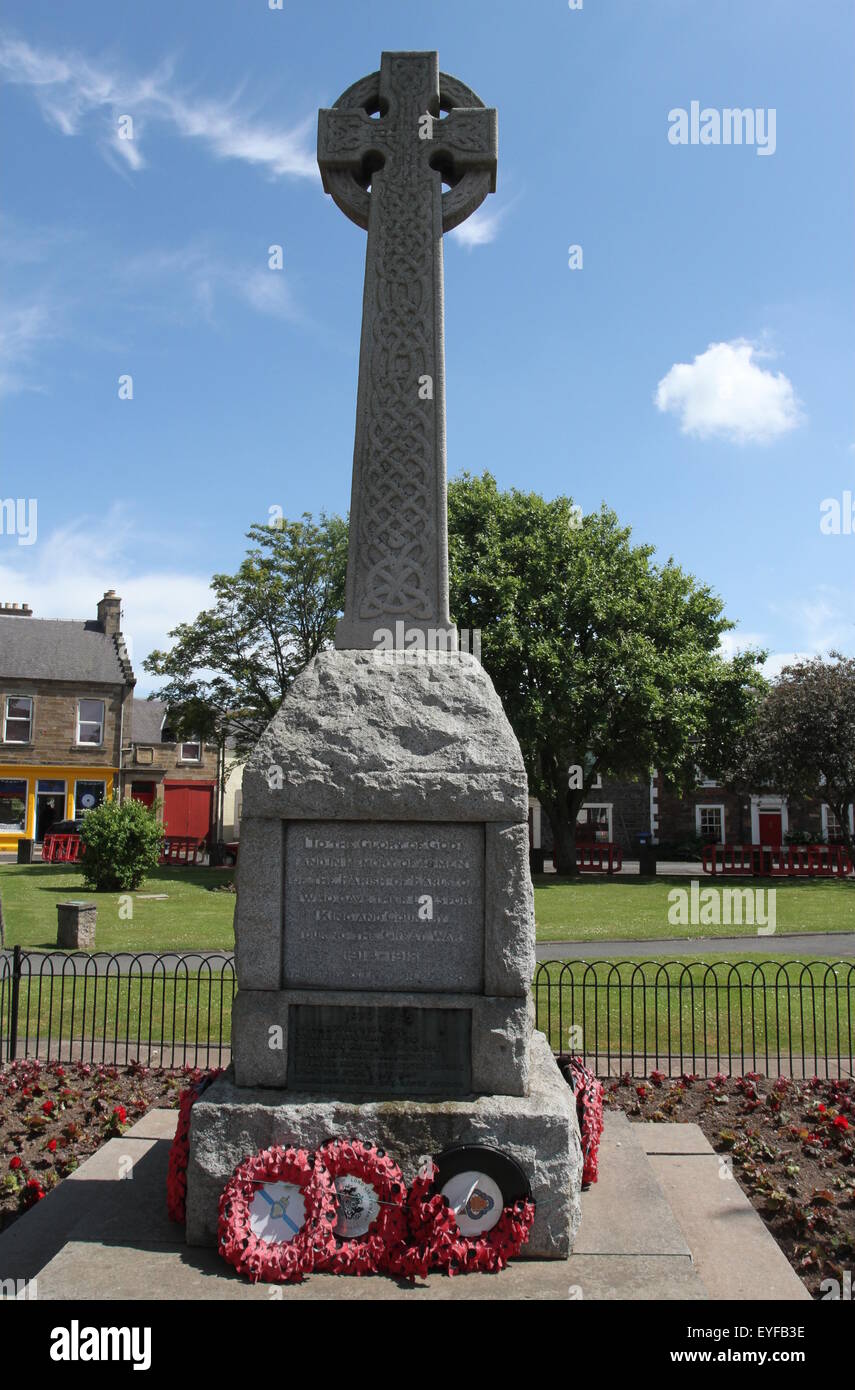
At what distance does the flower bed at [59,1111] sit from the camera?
5.95m

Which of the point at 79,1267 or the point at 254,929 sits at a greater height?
the point at 254,929

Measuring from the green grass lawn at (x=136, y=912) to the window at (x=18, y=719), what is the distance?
39.4 feet

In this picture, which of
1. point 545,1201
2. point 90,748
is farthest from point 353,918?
point 90,748

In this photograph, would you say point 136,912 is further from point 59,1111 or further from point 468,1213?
point 468,1213

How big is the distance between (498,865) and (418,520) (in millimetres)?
1973

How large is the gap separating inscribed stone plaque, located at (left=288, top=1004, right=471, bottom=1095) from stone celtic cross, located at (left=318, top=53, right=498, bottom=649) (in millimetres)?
1912

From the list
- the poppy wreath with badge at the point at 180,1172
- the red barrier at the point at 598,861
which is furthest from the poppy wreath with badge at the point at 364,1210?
the red barrier at the point at 598,861

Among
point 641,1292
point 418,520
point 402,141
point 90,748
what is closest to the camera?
point 641,1292

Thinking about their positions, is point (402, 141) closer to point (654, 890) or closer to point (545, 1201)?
point (545, 1201)

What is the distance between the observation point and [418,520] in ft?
17.7

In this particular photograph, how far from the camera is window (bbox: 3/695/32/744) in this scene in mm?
38656

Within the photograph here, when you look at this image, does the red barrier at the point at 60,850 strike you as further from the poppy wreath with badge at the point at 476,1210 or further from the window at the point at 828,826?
the poppy wreath with badge at the point at 476,1210

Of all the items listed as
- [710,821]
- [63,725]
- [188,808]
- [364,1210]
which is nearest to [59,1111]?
[364,1210]

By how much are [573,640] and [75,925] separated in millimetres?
16442
